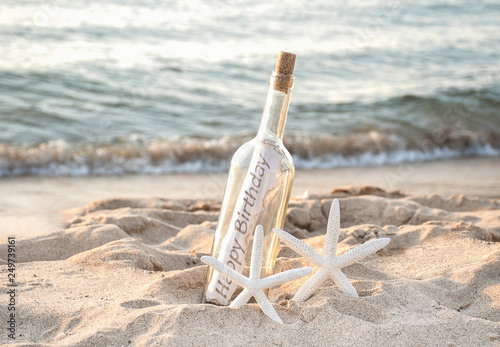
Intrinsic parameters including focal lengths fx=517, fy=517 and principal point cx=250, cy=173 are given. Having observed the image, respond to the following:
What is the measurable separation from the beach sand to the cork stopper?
2.55ft

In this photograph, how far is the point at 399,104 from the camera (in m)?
7.73

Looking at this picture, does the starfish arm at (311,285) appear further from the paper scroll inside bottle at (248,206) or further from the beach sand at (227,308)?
the paper scroll inside bottle at (248,206)

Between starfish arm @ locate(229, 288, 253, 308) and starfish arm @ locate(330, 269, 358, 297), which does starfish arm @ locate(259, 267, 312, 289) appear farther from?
starfish arm @ locate(330, 269, 358, 297)

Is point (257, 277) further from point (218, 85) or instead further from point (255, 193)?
point (218, 85)

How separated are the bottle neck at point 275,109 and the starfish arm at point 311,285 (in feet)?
1.69

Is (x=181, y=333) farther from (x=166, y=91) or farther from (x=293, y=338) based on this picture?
(x=166, y=91)

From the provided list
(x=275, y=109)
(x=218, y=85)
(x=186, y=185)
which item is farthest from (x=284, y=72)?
(x=218, y=85)

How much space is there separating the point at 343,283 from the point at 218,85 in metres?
6.51

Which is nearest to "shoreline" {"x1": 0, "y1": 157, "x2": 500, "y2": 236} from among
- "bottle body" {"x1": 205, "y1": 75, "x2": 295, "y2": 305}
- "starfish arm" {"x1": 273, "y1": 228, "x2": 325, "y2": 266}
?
"bottle body" {"x1": 205, "y1": 75, "x2": 295, "y2": 305}

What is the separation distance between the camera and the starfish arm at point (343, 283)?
6.15 ft

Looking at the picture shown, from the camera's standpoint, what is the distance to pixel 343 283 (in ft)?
6.21

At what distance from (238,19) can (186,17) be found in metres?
1.17

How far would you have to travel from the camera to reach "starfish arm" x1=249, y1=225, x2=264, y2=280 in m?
1.74

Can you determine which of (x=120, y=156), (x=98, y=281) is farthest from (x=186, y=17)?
(x=98, y=281)
